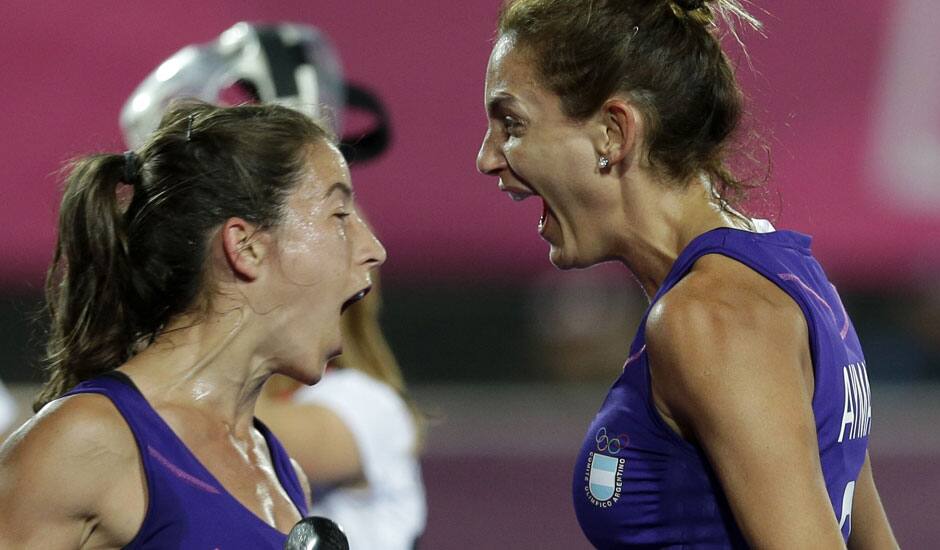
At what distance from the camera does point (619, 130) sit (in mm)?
1417

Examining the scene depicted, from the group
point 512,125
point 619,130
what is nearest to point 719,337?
point 619,130

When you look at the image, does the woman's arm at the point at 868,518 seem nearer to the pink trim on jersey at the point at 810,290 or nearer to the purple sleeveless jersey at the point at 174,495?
the pink trim on jersey at the point at 810,290

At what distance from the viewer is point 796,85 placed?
308 centimetres

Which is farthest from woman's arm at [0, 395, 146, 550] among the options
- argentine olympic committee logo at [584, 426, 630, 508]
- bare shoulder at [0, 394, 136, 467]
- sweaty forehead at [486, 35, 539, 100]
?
sweaty forehead at [486, 35, 539, 100]

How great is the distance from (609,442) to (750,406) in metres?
0.20

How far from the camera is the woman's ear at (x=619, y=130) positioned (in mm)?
1403

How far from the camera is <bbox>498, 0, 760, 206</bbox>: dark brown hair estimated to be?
1404mm

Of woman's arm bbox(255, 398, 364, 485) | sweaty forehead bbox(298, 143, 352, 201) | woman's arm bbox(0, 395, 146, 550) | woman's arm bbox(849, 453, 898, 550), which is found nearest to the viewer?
woman's arm bbox(0, 395, 146, 550)

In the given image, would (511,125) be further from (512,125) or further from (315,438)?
(315,438)

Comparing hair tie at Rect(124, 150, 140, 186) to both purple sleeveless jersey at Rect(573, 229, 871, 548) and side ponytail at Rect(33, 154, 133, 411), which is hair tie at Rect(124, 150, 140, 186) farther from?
purple sleeveless jersey at Rect(573, 229, 871, 548)

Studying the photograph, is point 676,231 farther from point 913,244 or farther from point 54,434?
point 913,244

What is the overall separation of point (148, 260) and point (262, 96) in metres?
0.90

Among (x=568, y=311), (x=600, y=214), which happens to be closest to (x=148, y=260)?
(x=600, y=214)

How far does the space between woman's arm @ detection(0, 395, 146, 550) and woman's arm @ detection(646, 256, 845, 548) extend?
51 cm
